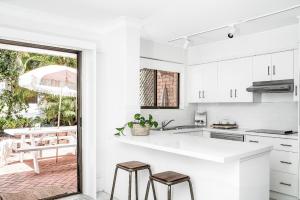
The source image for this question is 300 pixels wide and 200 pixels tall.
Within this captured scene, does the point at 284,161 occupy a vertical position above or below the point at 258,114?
below

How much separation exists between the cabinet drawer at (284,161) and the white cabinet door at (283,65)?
1.17m

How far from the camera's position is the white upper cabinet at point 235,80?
432cm

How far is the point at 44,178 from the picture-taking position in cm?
470

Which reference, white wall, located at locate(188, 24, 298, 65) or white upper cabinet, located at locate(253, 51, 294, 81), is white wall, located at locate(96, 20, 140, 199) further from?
white upper cabinet, located at locate(253, 51, 294, 81)

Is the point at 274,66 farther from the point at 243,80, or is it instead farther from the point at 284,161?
the point at 284,161

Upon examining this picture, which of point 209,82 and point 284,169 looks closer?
point 284,169

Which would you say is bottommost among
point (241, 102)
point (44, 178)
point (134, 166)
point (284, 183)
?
point (44, 178)

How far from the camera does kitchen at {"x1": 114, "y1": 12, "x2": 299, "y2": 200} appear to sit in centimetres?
351

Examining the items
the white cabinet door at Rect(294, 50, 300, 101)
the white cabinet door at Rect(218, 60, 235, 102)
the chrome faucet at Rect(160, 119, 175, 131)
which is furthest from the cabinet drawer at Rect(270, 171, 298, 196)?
the chrome faucet at Rect(160, 119, 175, 131)

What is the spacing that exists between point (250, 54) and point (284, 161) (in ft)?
5.99

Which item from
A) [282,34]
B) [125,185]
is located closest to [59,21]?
[125,185]

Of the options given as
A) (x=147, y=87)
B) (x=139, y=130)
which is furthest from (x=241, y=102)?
(x=139, y=130)

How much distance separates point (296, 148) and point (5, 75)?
682 cm

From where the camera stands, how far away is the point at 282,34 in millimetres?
3877
